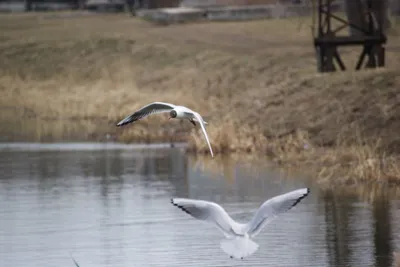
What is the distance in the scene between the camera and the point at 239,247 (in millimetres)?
13891

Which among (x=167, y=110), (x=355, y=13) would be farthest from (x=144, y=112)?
(x=355, y=13)

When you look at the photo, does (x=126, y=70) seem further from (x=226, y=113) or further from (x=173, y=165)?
(x=173, y=165)

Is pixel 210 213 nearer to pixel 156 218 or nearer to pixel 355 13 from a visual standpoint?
pixel 156 218

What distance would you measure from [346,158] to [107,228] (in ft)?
21.0

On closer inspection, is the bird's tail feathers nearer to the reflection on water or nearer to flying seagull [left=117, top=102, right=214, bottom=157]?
flying seagull [left=117, top=102, right=214, bottom=157]

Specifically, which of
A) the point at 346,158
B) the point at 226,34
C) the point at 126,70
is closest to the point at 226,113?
the point at 346,158

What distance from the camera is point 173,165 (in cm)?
2736

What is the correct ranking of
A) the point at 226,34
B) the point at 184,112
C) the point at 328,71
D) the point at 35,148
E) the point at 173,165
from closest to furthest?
1. the point at 184,112
2. the point at 173,165
3. the point at 35,148
4. the point at 328,71
5. the point at 226,34

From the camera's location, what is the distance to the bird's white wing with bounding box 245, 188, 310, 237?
14.3 meters

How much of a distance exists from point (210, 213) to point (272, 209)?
67cm

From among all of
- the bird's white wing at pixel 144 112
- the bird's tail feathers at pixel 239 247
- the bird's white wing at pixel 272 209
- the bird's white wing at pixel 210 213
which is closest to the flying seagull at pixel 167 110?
the bird's white wing at pixel 144 112

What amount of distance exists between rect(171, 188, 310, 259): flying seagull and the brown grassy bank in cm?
814

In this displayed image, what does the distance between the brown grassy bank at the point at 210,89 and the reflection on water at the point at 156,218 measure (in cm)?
133

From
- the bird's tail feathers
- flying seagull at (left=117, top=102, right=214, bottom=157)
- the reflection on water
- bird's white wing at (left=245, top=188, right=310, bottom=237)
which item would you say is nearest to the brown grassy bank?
the reflection on water
